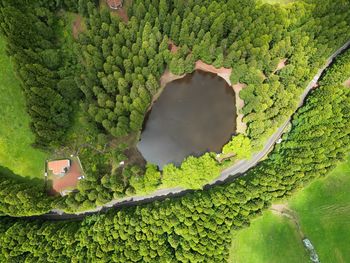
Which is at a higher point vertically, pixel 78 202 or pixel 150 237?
pixel 78 202

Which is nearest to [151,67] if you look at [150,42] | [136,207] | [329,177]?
[150,42]

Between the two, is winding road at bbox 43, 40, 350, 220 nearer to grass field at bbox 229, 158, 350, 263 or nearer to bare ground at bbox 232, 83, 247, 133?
bare ground at bbox 232, 83, 247, 133

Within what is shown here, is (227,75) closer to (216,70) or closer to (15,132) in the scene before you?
(216,70)

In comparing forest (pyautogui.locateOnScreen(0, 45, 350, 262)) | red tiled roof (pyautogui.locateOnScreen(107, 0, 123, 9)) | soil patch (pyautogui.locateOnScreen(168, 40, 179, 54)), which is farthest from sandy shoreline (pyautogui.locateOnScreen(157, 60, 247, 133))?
red tiled roof (pyautogui.locateOnScreen(107, 0, 123, 9))

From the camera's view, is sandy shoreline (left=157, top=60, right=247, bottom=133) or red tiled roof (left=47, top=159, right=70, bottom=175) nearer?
red tiled roof (left=47, top=159, right=70, bottom=175)

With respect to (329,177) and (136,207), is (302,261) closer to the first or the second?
(329,177)

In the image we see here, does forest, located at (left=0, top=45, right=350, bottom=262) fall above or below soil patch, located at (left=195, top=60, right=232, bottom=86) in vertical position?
below

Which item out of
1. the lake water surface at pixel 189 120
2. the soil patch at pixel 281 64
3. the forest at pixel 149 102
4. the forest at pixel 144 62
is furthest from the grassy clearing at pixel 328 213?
the soil patch at pixel 281 64
